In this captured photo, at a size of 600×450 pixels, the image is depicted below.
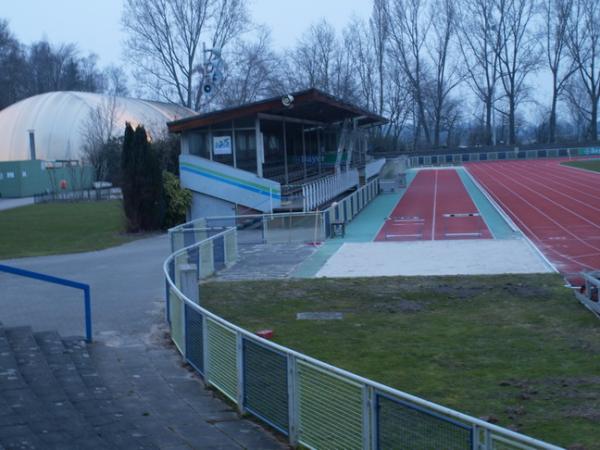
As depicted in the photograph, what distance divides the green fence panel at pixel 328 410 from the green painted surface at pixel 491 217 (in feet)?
71.1

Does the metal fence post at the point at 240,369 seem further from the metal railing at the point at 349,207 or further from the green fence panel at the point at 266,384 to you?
the metal railing at the point at 349,207

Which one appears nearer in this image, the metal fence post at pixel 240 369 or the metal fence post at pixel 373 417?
the metal fence post at pixel 373 417

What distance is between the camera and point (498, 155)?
102 m

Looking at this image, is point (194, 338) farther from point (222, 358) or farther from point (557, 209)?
point (557, 209)

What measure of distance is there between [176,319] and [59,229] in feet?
88.9

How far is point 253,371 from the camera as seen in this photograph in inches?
372

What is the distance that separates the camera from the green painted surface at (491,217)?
2973 centimetres

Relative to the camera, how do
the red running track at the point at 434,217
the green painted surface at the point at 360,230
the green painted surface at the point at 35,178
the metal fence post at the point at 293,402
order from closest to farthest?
the metal fence post at the point at 293,402 → the green painted surface at the point at 360,230 → the red running track at the point at 434,217 → the green painted surface at the point at 35,178

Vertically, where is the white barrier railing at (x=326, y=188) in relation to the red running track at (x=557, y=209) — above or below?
above

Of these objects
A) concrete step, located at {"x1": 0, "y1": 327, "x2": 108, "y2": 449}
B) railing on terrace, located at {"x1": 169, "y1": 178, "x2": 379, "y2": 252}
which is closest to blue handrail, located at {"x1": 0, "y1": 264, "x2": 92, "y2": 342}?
concrete step, located at {"x1": 0, "y1": 327, "x2": 108, "y2": 449}

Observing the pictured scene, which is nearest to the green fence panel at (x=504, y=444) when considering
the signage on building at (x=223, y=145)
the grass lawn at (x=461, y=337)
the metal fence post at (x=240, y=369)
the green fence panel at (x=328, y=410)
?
the green fence panel at (x=328, y=410)

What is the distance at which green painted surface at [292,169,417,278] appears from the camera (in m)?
23.8

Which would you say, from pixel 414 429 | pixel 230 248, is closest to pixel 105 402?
pixel 414 429

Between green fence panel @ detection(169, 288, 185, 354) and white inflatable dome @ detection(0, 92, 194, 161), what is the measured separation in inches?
2545
